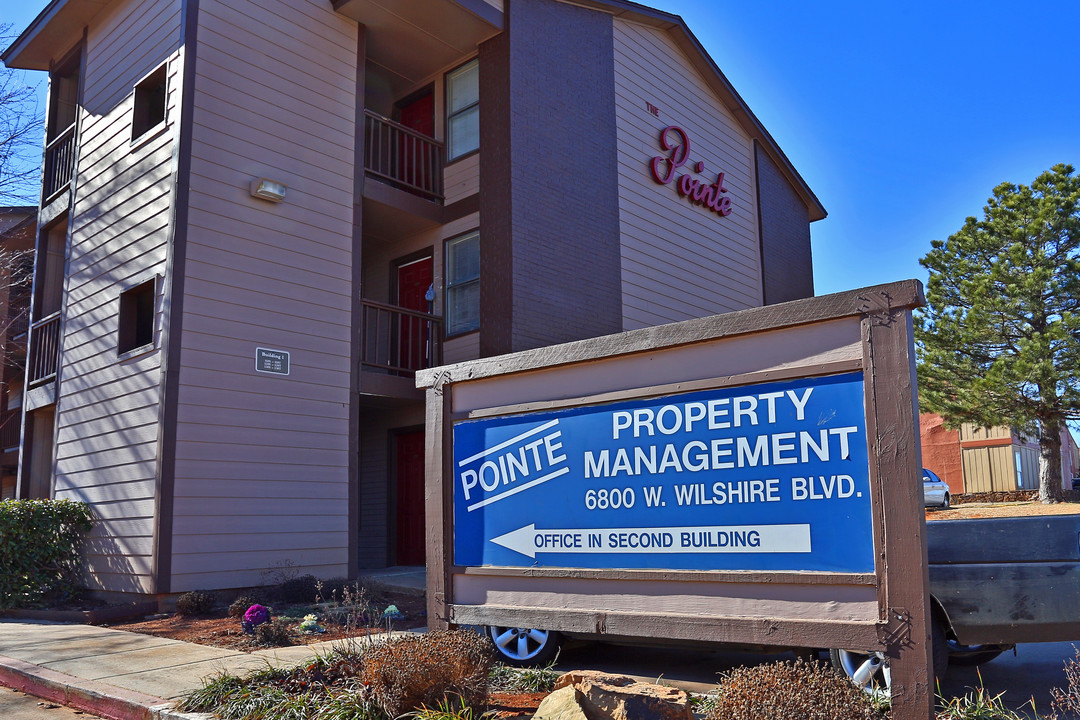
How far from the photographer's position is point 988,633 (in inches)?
207

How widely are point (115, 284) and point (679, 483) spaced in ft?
32.9

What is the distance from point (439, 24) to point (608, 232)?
4.37m

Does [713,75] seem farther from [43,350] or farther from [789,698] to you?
[789,698]

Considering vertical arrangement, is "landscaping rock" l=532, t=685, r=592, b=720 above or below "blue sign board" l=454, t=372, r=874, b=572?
below

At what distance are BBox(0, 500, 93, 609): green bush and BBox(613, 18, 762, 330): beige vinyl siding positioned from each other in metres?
9.05

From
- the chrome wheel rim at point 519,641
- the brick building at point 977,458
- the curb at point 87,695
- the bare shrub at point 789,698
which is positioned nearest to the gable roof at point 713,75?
the chrome wheel rim at point 519,641

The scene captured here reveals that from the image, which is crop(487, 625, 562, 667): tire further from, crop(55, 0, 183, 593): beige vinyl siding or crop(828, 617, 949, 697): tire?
crop(55, 0, 183, 593): beige vinyl siding

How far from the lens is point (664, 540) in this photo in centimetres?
560

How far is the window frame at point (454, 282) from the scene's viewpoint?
44.1 feet

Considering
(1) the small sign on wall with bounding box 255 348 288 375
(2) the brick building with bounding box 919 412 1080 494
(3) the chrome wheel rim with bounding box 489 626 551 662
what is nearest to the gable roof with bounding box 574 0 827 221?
(1) the small sign on wall with bounding box 255 348 288 375

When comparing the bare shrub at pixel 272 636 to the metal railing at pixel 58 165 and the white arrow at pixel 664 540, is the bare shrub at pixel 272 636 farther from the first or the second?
the metal railing at pixel 58 165

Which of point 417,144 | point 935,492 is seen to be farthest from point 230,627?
point 935,492

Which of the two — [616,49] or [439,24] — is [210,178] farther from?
[616,49]

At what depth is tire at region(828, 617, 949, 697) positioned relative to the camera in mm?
4945
